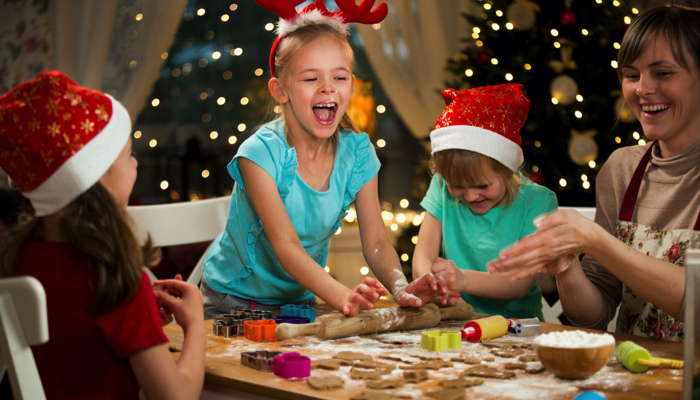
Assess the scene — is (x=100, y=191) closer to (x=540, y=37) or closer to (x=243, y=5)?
(x=540, y=37)

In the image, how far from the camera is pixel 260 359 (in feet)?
3.29

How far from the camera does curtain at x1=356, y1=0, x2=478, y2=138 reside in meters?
4.48

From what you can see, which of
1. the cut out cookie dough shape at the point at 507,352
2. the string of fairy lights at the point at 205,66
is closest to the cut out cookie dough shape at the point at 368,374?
the cut out cookie dough shape at the point at 507,352

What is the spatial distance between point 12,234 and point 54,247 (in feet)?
0.35

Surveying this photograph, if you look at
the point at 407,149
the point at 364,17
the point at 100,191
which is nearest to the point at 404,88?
the point at 407,149

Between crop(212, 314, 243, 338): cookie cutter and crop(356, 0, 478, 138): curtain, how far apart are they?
333 centimetres

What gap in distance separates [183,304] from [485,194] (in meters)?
0.98

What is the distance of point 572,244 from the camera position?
1.24 m

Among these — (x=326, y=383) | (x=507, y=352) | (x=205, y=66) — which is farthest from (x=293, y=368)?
(x=205, y=66)

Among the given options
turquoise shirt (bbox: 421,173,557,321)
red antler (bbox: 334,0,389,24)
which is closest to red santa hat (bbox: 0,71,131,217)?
red antler (bbox: 334,0,389,24)

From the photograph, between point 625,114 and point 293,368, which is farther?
point 625,114

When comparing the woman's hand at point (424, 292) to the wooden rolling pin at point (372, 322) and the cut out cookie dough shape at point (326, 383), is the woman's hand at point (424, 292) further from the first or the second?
the cut out cookie dough shape at point (326, 383)

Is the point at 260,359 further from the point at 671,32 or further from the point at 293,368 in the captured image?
the point at 671,32

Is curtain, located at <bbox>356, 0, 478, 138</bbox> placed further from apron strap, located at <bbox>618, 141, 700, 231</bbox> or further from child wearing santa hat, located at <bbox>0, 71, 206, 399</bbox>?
child wearing santa hat, located at <bbox>0, 71, 206, 399</bbox>
